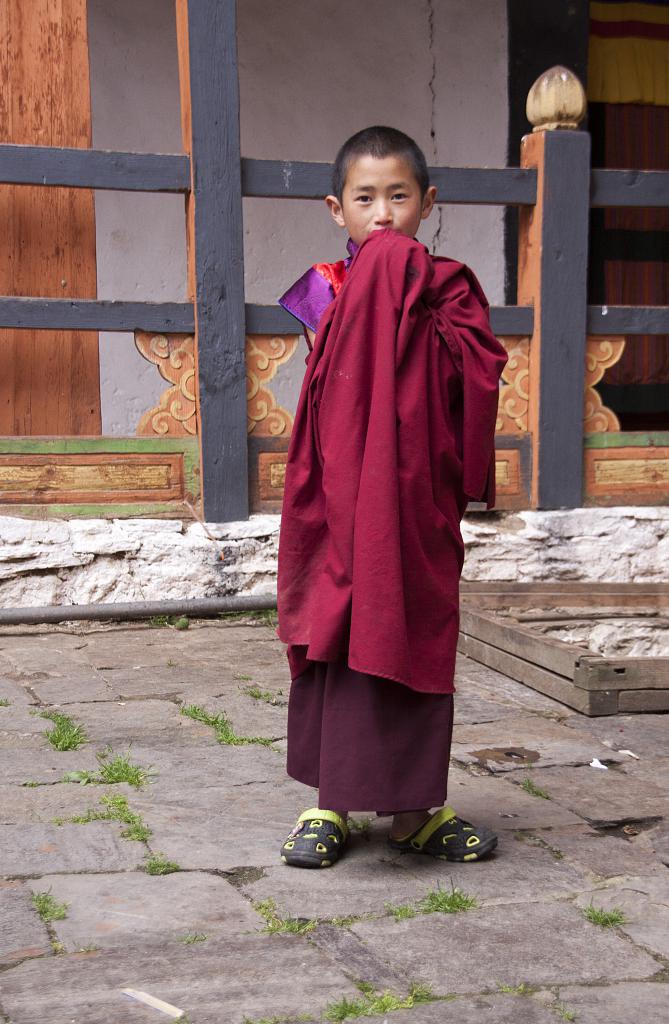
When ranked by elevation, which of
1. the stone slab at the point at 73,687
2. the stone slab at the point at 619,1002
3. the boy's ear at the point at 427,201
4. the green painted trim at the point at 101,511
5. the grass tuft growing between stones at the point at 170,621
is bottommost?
the stone slab at the point at 619,1002

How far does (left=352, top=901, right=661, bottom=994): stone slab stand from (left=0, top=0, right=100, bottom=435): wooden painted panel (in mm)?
3241

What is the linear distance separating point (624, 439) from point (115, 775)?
10.1 feet

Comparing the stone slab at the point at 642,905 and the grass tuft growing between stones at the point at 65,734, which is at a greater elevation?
the grass tuft growing between stones at the point at 65,734

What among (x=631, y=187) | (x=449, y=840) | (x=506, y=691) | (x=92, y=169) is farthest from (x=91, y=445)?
(x=449, y=840)

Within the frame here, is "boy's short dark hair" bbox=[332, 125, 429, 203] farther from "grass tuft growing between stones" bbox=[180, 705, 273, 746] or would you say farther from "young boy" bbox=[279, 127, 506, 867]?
"grass tuft growing between stones" bbox=[180, 705, 273, 746]

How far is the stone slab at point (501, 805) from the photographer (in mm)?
2596

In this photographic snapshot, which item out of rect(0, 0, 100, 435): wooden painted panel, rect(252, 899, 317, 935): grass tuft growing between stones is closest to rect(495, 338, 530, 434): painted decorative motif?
rect(0, 0, 100, 435): wooden painted panel

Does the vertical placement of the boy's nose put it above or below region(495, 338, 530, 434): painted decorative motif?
above

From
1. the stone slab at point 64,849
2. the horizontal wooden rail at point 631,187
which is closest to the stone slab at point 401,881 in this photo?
the stone slab at point 64,849

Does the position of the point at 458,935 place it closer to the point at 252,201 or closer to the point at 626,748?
the point at 626,748

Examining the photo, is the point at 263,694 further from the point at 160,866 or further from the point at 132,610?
the point at 160,866

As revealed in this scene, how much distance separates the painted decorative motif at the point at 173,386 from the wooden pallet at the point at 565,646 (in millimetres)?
1311

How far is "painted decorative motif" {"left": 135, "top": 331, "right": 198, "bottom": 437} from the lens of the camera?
15.5 ft

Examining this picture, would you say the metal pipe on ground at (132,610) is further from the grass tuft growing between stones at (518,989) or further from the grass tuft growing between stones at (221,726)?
the grass tuft growing between stones at (518,989)
